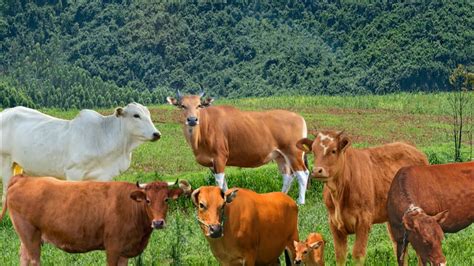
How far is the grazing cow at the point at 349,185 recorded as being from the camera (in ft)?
38.1

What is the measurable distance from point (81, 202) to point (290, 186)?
25.7 feet

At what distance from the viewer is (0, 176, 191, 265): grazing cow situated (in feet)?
35.8

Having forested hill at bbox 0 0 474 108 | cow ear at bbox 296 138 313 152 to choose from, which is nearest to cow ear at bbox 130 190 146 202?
cow ear at bbox 296 138 313 152

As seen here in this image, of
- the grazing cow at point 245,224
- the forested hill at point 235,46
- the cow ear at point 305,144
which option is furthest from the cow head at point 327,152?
the forested hill at point 235,46

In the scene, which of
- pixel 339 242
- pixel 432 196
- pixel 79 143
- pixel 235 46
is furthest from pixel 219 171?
pixel 235 46

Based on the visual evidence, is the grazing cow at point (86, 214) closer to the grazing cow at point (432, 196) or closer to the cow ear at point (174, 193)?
the cow ear at point (174, 193)

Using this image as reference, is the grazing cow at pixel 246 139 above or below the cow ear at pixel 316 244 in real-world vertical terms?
below

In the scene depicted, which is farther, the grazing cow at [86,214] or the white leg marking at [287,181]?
the white leg marking at [287,181]

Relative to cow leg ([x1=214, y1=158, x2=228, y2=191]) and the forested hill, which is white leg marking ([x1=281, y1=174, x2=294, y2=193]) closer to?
cow leg ([x1=214, y1=158, x2=228, y2=191])

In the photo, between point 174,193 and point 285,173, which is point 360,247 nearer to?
point 174,193

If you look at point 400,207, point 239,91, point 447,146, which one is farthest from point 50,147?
point 239,91

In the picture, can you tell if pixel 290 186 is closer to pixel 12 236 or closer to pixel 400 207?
pixel 12 236

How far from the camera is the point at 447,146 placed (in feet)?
87.4

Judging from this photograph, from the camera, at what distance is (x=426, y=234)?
10.1 m
